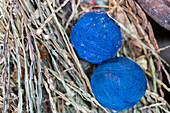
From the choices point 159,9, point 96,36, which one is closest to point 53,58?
point 96,36

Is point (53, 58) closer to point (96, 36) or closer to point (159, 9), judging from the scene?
point (96, 36)

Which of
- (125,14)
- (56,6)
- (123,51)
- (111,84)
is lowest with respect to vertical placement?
(111,84)

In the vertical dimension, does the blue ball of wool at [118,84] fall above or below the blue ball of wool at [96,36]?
below

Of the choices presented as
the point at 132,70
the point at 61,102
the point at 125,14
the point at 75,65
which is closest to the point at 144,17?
the point at 125,14

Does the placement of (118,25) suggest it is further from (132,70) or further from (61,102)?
(61,102)

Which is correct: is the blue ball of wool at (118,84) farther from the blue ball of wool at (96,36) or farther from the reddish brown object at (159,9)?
the reddish brown object at (159,9)

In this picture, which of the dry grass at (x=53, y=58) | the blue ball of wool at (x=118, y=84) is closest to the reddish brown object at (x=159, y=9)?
the dry grass at (x=53, y=58)
